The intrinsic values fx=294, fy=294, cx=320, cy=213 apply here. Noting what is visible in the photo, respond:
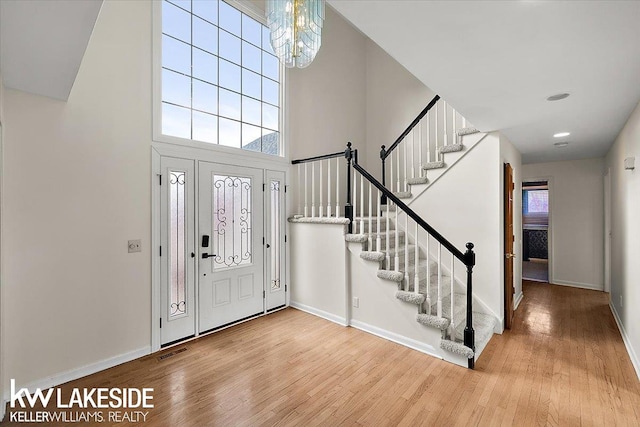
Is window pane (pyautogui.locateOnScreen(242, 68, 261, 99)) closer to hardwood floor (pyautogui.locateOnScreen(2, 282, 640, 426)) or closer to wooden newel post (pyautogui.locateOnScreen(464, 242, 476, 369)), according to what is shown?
hardwood floor (pyautogui.locateOnScreen(2, 282, 640, 426))

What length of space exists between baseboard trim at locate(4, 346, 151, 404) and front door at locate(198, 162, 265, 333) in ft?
2.28

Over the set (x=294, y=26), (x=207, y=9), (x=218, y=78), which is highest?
(x=207, y=9)

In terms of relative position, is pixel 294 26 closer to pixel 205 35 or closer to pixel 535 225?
pixel 205 35

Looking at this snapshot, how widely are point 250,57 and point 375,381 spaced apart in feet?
14.1

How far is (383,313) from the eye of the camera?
3.39 m

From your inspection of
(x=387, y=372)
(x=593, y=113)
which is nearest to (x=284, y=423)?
(x=387, y=372)

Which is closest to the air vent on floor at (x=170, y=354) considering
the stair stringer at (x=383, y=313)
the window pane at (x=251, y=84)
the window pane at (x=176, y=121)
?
the stair stringer at (x=383, y=313)

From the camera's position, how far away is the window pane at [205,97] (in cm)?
357

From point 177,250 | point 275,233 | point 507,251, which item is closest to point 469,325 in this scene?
point 507,251

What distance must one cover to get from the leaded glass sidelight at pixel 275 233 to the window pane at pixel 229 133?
2.47 feet

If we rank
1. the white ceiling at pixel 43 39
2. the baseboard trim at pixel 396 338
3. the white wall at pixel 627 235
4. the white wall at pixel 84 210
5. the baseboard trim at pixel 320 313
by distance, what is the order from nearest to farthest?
the white ceiling at pixel 43 39 → the white wall at pixel 84 210 → the white wall at pixel 627 235 → the baseboard trim at pixel 396 338 → the baseboard trim at pixel 320 313

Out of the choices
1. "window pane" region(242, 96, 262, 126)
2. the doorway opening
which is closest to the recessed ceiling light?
"window pane" region(242, 96, 262, 126)

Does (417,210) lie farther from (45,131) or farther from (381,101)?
(45,131)

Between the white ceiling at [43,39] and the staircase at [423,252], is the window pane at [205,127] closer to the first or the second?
the staircase at [423,252]
